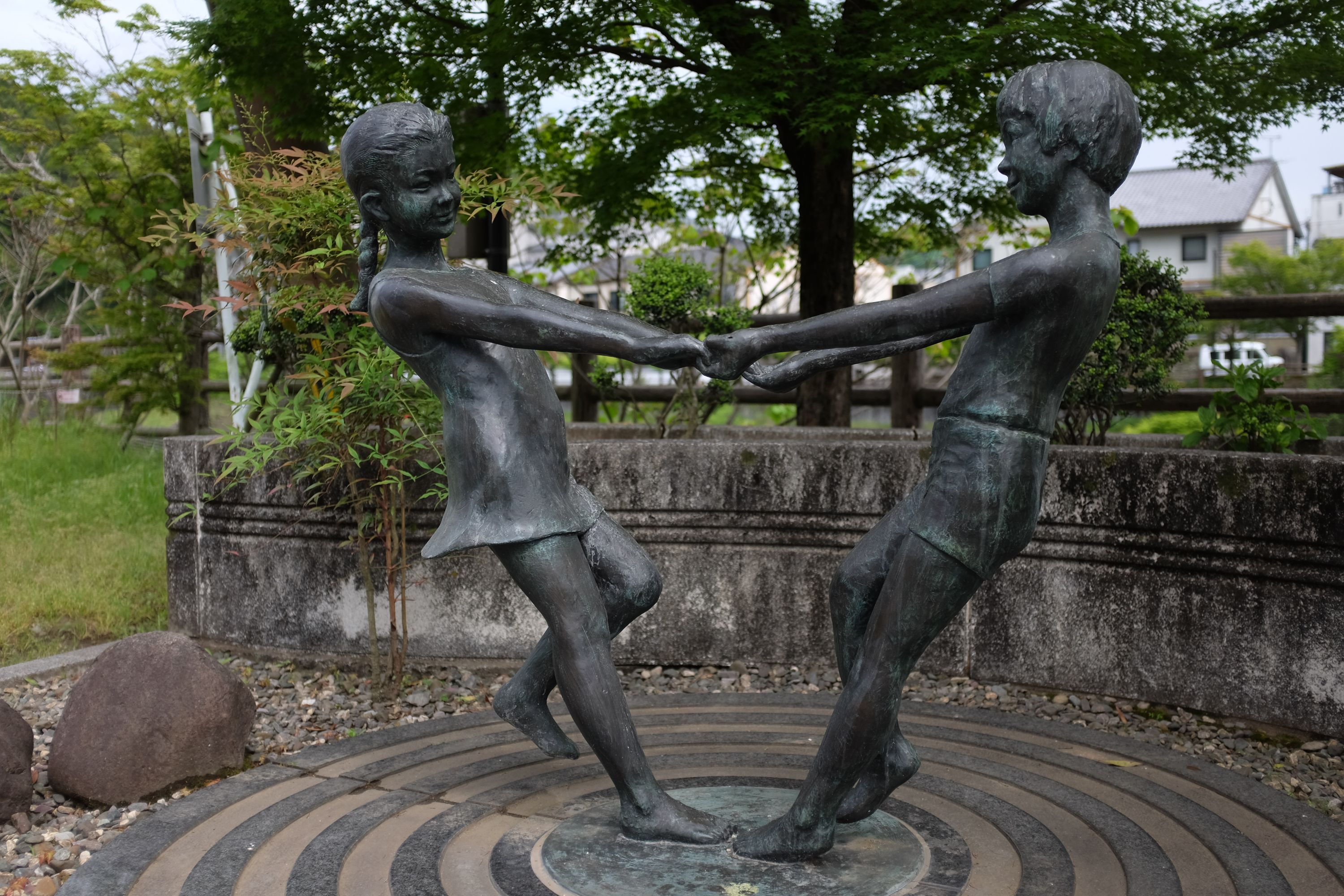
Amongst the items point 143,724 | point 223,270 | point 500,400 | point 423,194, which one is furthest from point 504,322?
point 223,270

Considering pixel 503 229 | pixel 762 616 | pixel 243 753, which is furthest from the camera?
pixel 503 229

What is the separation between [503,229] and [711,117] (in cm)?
316

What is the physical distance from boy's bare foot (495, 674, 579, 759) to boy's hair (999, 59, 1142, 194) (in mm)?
2198

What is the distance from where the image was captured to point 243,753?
174 inches

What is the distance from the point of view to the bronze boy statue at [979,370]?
2.81 meters

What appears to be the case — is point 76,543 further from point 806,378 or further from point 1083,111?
point 1083,111

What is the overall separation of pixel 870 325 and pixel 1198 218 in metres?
39.1

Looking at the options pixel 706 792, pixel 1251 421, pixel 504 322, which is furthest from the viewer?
pixel 1251 421

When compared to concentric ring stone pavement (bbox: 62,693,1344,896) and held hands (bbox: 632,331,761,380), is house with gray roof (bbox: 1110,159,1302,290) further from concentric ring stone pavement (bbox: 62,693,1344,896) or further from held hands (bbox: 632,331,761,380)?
held hands (bbox: 632,331,761,380)

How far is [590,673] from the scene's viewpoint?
10.6 feet

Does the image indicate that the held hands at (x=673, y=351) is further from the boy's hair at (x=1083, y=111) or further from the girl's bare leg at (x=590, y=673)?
the boy's hair at (x=1083, y=111)

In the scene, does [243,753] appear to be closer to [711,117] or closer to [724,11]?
[711,117]

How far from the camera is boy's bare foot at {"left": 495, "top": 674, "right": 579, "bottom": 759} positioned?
3602 millimetres

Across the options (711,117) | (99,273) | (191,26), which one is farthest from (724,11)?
(99,273)
